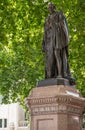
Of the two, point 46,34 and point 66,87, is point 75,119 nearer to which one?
point 66,87

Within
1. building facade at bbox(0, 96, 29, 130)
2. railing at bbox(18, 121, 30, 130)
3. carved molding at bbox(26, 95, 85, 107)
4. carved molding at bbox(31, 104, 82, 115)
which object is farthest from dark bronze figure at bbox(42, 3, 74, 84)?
railing at bbox(18, 121, 30, 130)

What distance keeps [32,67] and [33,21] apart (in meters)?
4.08

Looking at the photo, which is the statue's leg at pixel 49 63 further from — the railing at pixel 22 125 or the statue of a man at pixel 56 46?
the railing at pixel 22 125

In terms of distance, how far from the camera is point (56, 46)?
12.1 m

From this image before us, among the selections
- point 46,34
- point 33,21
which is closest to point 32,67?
point 33,21

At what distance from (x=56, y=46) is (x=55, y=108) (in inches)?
74.1

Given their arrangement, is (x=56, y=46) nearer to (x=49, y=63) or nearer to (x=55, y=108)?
(x=49, y=63)

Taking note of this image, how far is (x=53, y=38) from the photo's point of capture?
12219mm

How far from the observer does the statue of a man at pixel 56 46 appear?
1200 centimetres

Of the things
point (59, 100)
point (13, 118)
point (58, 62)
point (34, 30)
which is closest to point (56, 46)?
point (58, 62)

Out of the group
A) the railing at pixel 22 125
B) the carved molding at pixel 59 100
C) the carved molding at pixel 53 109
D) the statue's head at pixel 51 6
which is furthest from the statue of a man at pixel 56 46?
the railing at pixel 22 125

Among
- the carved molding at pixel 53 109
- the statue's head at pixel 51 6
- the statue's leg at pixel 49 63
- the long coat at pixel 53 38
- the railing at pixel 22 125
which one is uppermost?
the railing at pixel 22 125

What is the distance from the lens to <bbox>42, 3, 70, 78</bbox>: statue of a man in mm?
12000

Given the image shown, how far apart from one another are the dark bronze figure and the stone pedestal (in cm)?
61
